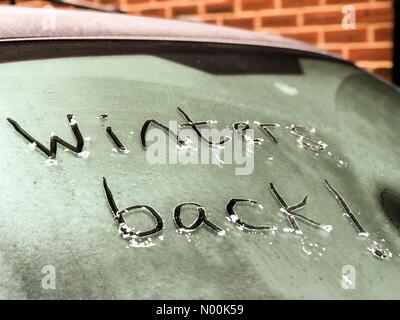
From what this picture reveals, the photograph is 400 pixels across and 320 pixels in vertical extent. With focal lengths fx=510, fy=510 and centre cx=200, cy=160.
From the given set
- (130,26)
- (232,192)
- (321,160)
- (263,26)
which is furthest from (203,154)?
(263,26)

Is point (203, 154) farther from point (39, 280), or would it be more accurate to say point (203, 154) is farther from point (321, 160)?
point (39, 280)

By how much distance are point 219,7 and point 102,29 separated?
1.87m

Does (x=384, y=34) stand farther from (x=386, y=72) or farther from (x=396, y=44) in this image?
(x=386, y=72)

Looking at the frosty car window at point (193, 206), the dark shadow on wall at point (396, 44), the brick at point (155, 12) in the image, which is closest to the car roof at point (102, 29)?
the frosty car window at point (193, 206)

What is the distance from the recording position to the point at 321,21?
2.73m

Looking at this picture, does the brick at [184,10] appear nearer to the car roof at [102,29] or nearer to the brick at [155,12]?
the brick at [155,12]

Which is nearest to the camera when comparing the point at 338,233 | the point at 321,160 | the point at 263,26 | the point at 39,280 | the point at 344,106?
the point at 39,280

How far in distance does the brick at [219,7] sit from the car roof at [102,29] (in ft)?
4.89

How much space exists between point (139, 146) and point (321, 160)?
0.36 meters

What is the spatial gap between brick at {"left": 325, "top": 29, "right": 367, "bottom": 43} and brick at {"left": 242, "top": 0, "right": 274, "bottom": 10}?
349 mm

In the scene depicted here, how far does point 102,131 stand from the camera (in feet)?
2.87

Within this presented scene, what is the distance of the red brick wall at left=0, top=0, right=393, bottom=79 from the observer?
2.63m

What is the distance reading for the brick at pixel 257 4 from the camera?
2791mm

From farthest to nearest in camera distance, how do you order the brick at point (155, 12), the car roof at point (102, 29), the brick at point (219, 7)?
the brick at point (155, 12) → the brick at point (219, 7) → the car roof at point (102, 29)
